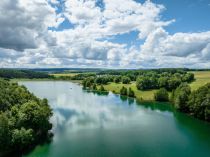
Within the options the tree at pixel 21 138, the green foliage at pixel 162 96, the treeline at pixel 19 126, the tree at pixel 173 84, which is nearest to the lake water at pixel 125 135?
the tree at pixel 21 138

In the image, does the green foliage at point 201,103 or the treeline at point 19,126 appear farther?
the green foliage at point 201,103

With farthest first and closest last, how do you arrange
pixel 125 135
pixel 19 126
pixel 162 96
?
pixel 162 96, pixel 125 135, pixel 19 126

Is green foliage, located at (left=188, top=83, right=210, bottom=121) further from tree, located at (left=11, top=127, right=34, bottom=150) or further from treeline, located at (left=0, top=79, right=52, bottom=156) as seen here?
tree, located at (left=11, top=127, right=34, bottom=150)

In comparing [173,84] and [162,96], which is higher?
[173,84]

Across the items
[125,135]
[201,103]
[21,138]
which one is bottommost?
[125,135]

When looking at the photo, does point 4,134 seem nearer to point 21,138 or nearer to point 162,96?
point 21,138

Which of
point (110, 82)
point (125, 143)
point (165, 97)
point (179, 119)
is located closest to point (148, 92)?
point (165, 97)

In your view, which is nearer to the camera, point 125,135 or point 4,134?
point 4,134

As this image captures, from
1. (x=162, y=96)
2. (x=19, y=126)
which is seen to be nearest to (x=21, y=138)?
(x=19, y=126)

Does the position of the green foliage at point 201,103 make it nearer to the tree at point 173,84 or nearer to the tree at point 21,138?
the tree at point 173,84
